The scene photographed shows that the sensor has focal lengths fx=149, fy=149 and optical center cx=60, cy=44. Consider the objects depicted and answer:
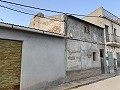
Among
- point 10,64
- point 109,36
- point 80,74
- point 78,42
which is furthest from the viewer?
point 109,36

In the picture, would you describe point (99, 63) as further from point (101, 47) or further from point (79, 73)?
point (79, 73)

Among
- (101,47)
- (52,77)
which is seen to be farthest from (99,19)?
(52,77)

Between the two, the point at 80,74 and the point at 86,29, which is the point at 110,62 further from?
the point at 80,74

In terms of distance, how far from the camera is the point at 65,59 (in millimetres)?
10562

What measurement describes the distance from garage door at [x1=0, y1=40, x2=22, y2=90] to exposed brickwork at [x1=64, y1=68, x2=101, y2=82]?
4014 millimetres

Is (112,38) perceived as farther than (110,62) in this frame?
Yes

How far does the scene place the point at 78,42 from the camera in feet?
39.9

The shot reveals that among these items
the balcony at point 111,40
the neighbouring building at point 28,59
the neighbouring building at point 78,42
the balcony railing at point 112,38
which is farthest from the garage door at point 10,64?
the balcony railing at point 112,38

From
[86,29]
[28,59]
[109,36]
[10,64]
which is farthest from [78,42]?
[109,36]

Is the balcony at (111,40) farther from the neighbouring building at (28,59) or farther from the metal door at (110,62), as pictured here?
the neighbouring building at (28,59)

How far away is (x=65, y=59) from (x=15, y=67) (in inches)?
159

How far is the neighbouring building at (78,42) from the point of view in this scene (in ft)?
36.2

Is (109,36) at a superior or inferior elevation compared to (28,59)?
superior

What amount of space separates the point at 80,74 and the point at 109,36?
7.80m
